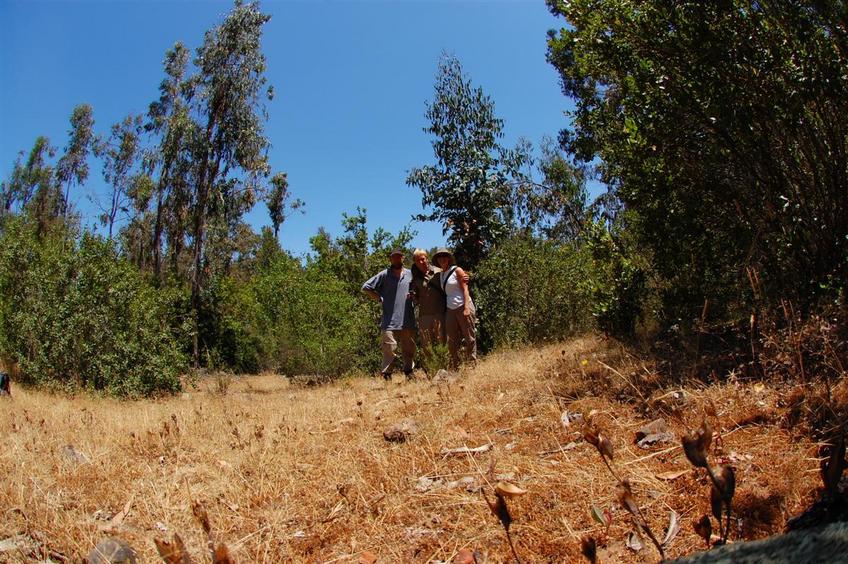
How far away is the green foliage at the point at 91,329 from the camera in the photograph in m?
9.80

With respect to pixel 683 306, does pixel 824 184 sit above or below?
above

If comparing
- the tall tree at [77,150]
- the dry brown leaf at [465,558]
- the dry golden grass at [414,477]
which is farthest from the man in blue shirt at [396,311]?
the tall tree at [77,150]

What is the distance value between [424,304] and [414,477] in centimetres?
428

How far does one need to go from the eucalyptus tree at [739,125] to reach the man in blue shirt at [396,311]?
→ 321 centimetres

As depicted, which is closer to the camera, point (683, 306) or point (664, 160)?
point (664, 160)

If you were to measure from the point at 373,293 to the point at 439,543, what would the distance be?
4995mm

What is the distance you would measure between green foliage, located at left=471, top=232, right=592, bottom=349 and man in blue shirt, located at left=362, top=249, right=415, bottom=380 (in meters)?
2.70

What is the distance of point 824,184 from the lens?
3973mm

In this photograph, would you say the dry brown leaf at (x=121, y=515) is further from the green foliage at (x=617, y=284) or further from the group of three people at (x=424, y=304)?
the green foliage at (x=617, y=284)

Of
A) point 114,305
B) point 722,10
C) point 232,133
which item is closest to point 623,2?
point 722,10

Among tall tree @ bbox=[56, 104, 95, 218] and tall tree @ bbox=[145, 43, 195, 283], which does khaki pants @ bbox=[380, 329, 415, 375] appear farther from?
tall tree @ bbox=[56, 104, 95, 218]

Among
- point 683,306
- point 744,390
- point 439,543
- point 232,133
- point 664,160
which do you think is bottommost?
point 439,543

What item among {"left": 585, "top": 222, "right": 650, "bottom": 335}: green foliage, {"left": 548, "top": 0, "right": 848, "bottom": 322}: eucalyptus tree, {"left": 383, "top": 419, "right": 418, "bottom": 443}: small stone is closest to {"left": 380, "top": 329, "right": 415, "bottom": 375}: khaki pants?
{"left": 585, "top": 222, "right": 650, "bottom": 335}: green foliage

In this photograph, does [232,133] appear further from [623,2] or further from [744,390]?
[744,390]
